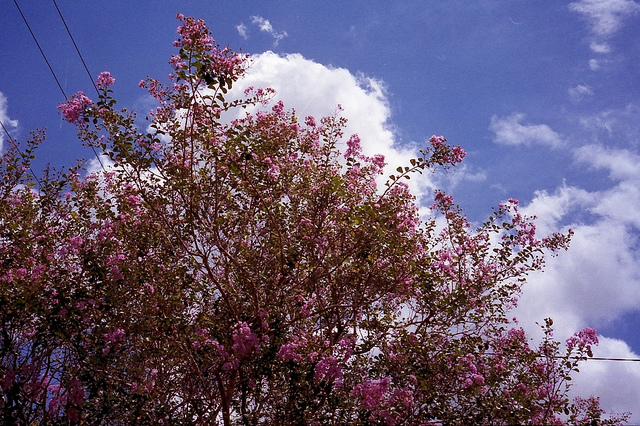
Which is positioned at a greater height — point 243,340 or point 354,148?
point 354,148

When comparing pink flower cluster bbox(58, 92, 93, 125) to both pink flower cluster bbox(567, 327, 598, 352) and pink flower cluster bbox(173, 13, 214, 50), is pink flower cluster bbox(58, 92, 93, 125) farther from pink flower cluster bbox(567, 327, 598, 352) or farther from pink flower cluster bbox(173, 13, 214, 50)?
pink flower cluster bbox(567, 327, 598, 352)

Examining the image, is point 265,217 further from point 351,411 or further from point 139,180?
point 351,411

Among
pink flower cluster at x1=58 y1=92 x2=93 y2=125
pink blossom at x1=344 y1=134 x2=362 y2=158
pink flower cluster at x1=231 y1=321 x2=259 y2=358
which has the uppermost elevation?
pink blossom at x1=344 y1=134 x2=362 y2=158

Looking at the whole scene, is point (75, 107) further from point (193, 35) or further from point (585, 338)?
point (585, 338)

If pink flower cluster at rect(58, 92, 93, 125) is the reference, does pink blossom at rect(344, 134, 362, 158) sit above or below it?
above

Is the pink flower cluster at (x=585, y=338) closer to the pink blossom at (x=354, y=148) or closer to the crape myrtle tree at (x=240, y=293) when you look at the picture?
the crape myrtle tree at (x=240, y=293)

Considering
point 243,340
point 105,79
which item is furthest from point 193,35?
point 243,340

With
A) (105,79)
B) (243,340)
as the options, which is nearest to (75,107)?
(105,79)

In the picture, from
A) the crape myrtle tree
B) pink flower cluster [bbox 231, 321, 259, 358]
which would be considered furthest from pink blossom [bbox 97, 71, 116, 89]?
pink flower cluster [bbox 231, 321, 259, 358]

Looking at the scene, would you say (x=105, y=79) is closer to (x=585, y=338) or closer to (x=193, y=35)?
(x=193, y=35)

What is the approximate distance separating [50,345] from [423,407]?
15.4 feet

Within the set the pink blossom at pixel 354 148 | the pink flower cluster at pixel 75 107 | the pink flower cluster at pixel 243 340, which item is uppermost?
the pink blossom at pixel 354 148

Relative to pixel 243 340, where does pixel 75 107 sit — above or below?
above

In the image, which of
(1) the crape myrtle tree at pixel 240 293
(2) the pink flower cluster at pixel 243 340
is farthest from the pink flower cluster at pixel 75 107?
(2) the pink flower cluster at pixel 243 340
